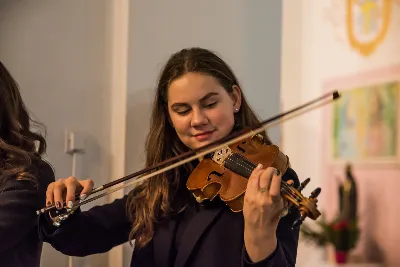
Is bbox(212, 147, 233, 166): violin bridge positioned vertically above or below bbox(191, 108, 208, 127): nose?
below

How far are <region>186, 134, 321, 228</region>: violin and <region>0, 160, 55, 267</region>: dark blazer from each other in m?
0.37

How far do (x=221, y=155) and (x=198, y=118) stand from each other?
0.09 meters

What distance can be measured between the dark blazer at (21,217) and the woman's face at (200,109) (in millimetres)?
347

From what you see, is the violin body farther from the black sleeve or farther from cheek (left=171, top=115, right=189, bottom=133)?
the black sleeve

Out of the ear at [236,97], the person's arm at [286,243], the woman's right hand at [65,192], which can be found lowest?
the person's arm at [286,243]

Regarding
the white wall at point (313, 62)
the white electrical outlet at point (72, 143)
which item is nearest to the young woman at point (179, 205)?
the white wall at point (313, 62)

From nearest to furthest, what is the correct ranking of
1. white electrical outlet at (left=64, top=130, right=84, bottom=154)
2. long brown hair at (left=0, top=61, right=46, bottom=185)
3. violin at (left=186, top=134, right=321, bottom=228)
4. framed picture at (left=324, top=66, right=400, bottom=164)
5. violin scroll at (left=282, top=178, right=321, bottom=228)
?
1. violin scroll at (left=282, top=178, right=321, bottom=228)
2. violin at (left=186, top=134, right=321, bottom=228)
3. framed picture at (left=324, top=66, right=400, bottom=164)
4. long brown hair at (left=0, top=61, right=46, bottom=185)
5. white electrical outlet at (left=64, top=130, right=84, bottom=154)

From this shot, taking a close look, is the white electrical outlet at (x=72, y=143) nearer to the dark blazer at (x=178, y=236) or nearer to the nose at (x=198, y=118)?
the dark blazer at (x=178, y=236)

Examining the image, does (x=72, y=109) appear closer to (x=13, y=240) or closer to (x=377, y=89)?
(x=13, y=240)

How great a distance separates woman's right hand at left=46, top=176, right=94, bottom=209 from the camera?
1.16 metres

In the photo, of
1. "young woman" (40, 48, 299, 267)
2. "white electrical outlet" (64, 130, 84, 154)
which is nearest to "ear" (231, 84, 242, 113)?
"young woman" (40, 48, 299, 267)

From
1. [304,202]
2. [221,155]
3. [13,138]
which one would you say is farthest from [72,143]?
[304,202]

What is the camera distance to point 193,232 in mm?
1177

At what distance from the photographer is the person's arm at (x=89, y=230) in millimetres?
1221
